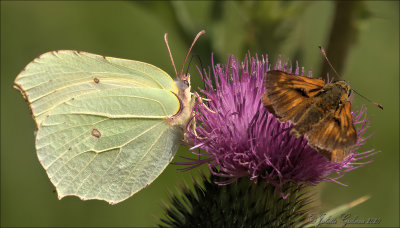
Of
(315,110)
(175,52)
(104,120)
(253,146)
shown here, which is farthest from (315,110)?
(175,52)

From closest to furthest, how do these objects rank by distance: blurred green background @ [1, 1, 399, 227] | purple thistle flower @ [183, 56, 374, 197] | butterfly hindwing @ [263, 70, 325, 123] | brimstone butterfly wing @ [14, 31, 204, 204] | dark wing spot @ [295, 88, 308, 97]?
butterfly hindwing @ [263, 70, 325, 123] < dark wing spot @ [295, 88, 308, 97] < purple thistle flower @ [183, 56, 374, 197] < brimstone butterfly wing @ [14, 31, 204, 204] < blurred green background @ [1, 1, 399, 227]

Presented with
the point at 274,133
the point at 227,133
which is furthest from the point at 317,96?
the point at 227,133

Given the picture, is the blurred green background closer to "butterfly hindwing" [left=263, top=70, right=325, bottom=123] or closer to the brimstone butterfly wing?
the brimstone butterfly wing

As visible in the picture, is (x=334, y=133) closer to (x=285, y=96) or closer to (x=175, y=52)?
(x=285, y=96)

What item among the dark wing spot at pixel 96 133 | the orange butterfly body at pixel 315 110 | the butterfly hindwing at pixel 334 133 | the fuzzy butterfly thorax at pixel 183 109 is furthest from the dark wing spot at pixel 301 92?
the dark wing spot at pixel 96 133

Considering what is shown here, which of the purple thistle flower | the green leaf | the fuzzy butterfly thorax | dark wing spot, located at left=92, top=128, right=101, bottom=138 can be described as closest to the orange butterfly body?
the purple thistle flower

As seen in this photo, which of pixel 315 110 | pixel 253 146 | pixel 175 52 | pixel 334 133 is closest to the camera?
pixel 334 133

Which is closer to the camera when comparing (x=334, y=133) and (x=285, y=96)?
(x=334, y=133)

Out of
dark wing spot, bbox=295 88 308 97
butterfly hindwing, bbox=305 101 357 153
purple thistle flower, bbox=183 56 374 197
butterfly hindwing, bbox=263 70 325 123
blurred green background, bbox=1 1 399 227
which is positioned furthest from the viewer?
blurred green background, bbox=1 1 399 227
